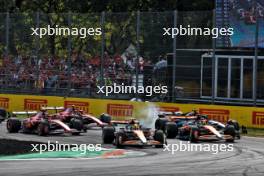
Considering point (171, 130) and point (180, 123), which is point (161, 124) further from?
point (171, 130)

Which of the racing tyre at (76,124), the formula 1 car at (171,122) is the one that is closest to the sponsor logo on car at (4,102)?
the racing tyre at (76,124)

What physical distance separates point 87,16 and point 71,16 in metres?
0.81

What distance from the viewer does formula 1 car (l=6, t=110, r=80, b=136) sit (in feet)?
64.2

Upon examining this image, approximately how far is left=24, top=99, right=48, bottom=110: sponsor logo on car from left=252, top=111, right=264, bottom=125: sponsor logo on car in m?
8.82

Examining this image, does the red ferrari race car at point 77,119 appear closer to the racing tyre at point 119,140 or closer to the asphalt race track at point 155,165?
the racing tyre at point 119,140

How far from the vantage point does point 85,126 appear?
2103cm

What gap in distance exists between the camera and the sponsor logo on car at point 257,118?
23.3 metres

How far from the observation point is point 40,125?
19.6m

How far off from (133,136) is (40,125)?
3590 mm

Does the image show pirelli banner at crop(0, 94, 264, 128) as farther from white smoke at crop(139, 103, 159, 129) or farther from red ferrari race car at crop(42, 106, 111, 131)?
red ferrari race car at crop(42, 106, 111, 131)

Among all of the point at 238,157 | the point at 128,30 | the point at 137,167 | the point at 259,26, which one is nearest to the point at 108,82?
the point at 128,30

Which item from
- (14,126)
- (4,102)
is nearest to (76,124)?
(14,126)

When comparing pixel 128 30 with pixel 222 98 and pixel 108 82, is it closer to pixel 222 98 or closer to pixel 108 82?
pixel 108 82

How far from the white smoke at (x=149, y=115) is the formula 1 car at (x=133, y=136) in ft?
3.85
